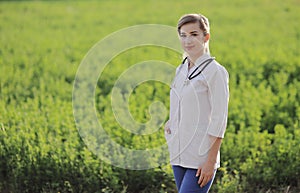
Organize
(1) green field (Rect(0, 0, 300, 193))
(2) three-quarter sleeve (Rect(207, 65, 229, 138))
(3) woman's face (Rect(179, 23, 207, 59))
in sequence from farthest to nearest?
(1) green field (Rect(0, 0, 300, 193)) < (3) woman's face (Rect(179, 23, 207, 59)) < (2) three-quarter sleeve (Rect(207, 65, 229, 138))

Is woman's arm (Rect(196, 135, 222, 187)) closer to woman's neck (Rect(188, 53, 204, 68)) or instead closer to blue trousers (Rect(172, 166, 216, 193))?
blue trousers (Rect(172, 166, 216, 193))

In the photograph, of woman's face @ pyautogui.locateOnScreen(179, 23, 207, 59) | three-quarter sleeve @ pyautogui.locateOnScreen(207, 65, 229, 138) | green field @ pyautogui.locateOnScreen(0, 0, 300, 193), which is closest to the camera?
three-quarter sleeve @ pyautogui.locateOnScreen(207, 65, 229, 138)

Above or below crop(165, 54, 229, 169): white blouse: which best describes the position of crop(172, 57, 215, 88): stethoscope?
above

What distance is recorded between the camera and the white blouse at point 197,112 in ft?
10.2

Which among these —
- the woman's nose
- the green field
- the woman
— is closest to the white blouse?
the woman

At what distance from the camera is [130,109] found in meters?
6.00

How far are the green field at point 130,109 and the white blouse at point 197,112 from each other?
4.43ft

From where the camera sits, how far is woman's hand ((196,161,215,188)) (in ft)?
10.4

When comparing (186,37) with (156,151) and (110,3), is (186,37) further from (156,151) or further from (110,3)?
(110,3)

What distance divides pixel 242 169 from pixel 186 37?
1999mm

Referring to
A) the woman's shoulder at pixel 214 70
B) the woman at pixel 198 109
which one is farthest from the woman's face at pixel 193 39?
the woman's shoulder at pixel 214 70

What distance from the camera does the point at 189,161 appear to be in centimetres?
325

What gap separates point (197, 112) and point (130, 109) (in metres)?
2.82

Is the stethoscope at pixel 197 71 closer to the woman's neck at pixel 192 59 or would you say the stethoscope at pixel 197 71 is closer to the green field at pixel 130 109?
the woman's neck at pixel 192 59
